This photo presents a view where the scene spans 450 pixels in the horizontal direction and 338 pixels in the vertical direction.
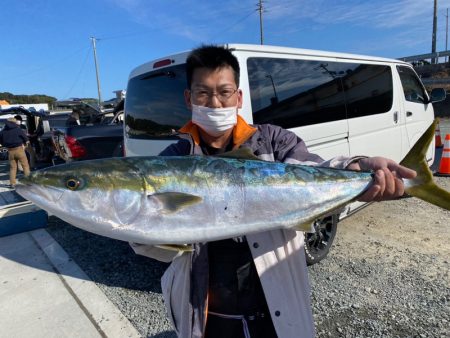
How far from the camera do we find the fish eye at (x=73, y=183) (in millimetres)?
1504

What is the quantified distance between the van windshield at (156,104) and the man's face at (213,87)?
1648mm

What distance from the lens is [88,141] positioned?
7.42 m

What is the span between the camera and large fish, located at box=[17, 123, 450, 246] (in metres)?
1.47

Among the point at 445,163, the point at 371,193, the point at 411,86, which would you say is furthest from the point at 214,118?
the point at 445,163

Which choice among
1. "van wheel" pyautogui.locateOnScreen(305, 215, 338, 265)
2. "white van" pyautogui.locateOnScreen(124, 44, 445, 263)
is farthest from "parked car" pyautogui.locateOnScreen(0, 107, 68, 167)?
"van wheel" pyautogui.locateOnScreen(305, 215, 338, 265)

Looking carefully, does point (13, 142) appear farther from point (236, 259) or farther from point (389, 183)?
point (389, 183)

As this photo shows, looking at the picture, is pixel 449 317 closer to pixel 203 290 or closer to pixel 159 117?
pixel 203 290

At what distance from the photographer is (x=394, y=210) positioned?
5945mm

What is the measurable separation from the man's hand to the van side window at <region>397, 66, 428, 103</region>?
510 cm

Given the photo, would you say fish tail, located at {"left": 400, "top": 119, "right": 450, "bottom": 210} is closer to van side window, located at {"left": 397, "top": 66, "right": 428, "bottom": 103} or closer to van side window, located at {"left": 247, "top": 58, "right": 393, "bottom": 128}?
van side window, located at {"left": 247, "top": 58, "right": 393, "bottom": 128}

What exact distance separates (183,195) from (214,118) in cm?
48

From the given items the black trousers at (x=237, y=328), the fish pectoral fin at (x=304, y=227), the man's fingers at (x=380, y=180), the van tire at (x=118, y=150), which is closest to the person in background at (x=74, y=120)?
the van tire at (x=118, y=150)

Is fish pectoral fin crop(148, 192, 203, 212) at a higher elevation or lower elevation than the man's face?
lower

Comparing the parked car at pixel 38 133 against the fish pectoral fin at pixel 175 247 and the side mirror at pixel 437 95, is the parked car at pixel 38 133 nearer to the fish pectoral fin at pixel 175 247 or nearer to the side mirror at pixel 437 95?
the side mirror at pixel 437 95
